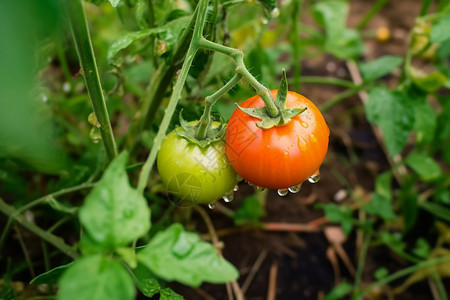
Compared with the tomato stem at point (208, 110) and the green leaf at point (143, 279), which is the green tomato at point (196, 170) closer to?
the tomato stem at point (208, 110)

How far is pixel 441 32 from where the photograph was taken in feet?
3.19

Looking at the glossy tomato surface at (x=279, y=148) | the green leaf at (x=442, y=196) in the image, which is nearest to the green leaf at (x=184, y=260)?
the glossy tomato surface at (x=279, y=148)

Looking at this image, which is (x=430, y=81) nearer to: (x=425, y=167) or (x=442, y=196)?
(x=425, y=167)

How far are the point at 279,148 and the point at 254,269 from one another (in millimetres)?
713

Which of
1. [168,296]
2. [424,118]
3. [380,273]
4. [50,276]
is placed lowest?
[380,273]

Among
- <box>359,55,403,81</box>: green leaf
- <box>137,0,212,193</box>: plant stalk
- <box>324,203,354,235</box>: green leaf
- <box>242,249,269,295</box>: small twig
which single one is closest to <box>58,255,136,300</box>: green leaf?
<box>137,0,212,193</box>: plant stalk

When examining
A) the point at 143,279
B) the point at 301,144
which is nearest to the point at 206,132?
the point at 301,144

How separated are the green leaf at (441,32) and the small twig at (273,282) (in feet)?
2.51

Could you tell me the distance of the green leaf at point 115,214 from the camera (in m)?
0.49

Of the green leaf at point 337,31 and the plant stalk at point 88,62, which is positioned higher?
the plant stalk at point 88,62

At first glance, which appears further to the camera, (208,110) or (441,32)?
(441,32)

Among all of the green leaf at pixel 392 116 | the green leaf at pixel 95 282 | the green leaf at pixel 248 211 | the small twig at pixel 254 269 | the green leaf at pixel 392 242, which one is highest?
the green leaf at pixel 95 282

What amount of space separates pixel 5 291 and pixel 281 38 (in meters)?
1.50

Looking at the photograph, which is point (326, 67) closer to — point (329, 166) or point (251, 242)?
point (329, 166)
